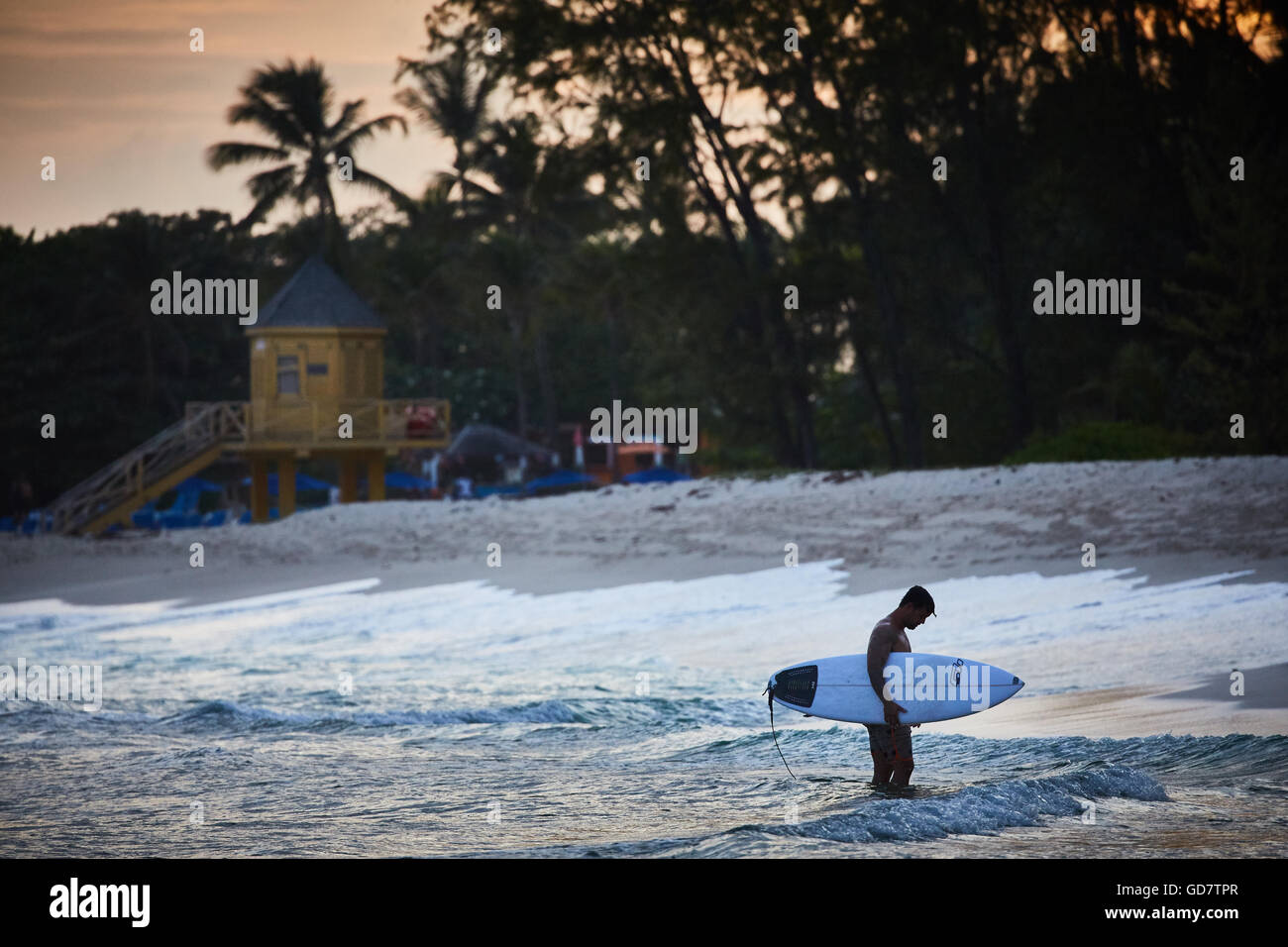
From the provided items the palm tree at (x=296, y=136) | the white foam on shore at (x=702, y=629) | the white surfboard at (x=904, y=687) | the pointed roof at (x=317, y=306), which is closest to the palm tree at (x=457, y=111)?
the palm tree at (x=296, y=136)

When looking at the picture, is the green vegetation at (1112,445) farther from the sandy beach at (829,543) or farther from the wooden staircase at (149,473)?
the wooden staircase at (149,473)

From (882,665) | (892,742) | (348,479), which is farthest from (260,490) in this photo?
(882,665)

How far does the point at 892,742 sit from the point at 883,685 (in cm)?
49

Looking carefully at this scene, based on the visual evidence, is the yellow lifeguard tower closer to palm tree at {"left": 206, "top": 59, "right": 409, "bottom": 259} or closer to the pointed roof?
the pointed roof

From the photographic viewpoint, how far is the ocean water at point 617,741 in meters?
8.43

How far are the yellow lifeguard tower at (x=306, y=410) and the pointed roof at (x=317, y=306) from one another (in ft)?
0.08

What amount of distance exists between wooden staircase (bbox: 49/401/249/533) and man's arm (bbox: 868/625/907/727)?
25.1m

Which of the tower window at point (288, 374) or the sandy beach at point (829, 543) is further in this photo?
the tower window at point (288, 374)

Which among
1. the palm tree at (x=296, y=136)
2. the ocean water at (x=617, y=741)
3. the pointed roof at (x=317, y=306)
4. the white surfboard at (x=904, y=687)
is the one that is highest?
the palm tree at (x=296, y=136)

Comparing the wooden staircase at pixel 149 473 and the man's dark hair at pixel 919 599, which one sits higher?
the wooden staircase at pixel 149 473

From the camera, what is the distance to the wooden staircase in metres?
31.3

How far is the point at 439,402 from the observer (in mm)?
34781

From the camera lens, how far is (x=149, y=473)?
106 feet

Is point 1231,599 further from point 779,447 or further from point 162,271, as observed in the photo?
point 162,271
